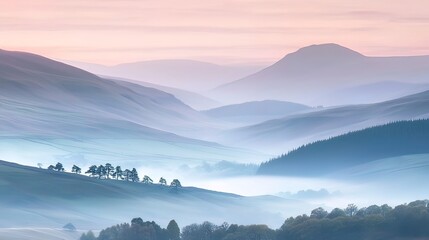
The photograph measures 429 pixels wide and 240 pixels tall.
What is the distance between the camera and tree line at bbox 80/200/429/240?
166125 mm

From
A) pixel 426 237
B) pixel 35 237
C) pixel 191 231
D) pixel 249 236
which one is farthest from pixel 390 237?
pixel 35 237

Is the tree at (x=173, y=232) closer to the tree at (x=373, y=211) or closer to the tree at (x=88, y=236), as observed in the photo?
the tree at (x=88, y=236)

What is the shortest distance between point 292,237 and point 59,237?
36773 millimetres

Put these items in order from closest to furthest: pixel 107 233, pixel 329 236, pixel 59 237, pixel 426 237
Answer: pixel 426 237
pixel 329 236
pixel 107 233
pixel 59 237

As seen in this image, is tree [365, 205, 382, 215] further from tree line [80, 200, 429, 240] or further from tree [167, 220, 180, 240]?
tree [167, 220, 180, 240]

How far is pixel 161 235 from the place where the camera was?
180 m

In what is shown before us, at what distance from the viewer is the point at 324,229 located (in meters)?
173

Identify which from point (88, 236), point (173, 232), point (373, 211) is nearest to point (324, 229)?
point (373, 211)

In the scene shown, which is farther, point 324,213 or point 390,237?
point 324,213

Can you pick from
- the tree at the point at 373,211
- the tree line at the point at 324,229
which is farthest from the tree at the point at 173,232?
the tree at the point at 373,211

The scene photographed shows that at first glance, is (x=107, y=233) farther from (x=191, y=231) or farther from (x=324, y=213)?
(x=324, y=213)

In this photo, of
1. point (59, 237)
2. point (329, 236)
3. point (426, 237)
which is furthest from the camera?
point (59, 237)

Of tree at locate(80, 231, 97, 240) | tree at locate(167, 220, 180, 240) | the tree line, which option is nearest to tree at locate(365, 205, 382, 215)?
the tree line

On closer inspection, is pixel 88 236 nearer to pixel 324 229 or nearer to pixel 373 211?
pixel 324 229
